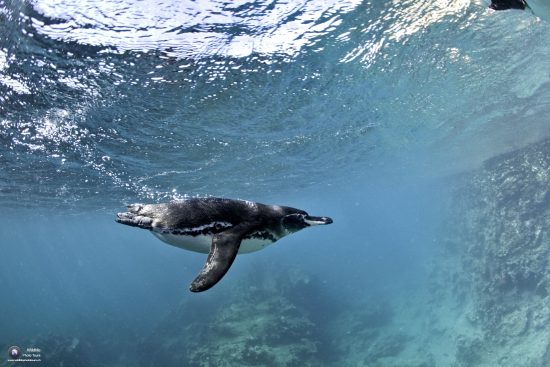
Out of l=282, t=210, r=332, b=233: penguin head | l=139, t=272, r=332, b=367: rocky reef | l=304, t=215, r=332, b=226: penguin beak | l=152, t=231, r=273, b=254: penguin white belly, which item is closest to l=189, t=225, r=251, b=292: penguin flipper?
A: l=152, t=231, r=273, b=254: penguin white belly

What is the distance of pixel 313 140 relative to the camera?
741 inches

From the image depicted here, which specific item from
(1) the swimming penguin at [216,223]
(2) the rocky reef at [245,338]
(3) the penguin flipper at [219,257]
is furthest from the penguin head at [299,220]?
(2) the rocky reef at [245,338]

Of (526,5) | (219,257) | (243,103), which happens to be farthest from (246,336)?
(526,5)

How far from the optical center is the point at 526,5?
3.39m

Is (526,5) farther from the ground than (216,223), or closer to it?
farther from the ground

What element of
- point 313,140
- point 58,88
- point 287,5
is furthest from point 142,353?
point 287,5

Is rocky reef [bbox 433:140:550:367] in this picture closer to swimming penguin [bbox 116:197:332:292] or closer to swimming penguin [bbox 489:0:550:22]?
swimming penguin [bbox 489:0:550:22]

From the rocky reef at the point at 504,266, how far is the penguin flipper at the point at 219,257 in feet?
54.9

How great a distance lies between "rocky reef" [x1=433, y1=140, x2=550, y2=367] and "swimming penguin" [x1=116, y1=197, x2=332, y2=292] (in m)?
16.4

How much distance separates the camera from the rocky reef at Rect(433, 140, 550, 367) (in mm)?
16312

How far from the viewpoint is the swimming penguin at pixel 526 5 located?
3.21 metres

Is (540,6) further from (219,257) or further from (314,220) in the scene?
(219,257)

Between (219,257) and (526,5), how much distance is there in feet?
12.2

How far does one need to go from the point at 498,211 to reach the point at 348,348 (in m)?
12.9
